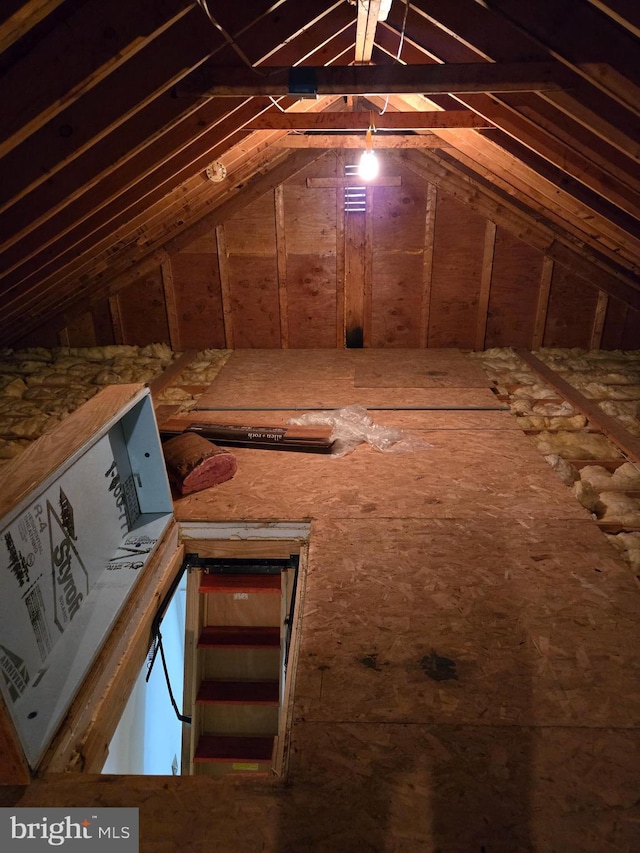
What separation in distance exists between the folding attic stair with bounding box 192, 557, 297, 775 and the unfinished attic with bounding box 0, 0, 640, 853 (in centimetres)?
2

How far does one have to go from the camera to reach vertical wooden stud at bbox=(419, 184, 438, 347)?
5195 mm

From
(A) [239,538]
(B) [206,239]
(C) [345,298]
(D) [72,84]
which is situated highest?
(D) [72,84]

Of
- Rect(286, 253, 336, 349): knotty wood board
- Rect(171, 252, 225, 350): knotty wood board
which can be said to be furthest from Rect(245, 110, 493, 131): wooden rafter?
Rect(171, 252, 225, 350): knotty wood board

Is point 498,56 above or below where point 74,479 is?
above

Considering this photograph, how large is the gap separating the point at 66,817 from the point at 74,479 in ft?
3.14

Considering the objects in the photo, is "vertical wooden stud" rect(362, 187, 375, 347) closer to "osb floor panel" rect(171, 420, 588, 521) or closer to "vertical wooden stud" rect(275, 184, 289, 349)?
"vertical wooden stud" rect(275, 184, 289, 349)

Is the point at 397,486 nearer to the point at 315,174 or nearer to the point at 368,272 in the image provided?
the point at 368,272

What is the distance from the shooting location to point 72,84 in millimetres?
1801

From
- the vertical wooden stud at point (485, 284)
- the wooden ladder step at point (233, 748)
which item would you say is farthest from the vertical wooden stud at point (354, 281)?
the wooden ladder step at point (233, 748)

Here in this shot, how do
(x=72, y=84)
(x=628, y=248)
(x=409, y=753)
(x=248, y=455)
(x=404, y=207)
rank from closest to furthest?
(x=409, y=753), (x=72, y=84), (x=248, y=455), (x=628, y=248), (x=404, y=207)

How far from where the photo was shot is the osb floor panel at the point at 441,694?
1.22m

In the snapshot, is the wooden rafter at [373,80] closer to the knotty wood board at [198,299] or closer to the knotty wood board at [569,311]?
the knotty wood board at [198,299]

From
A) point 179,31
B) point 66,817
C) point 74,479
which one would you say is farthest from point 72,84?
point 66,817

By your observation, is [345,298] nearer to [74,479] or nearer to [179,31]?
[179,31]
